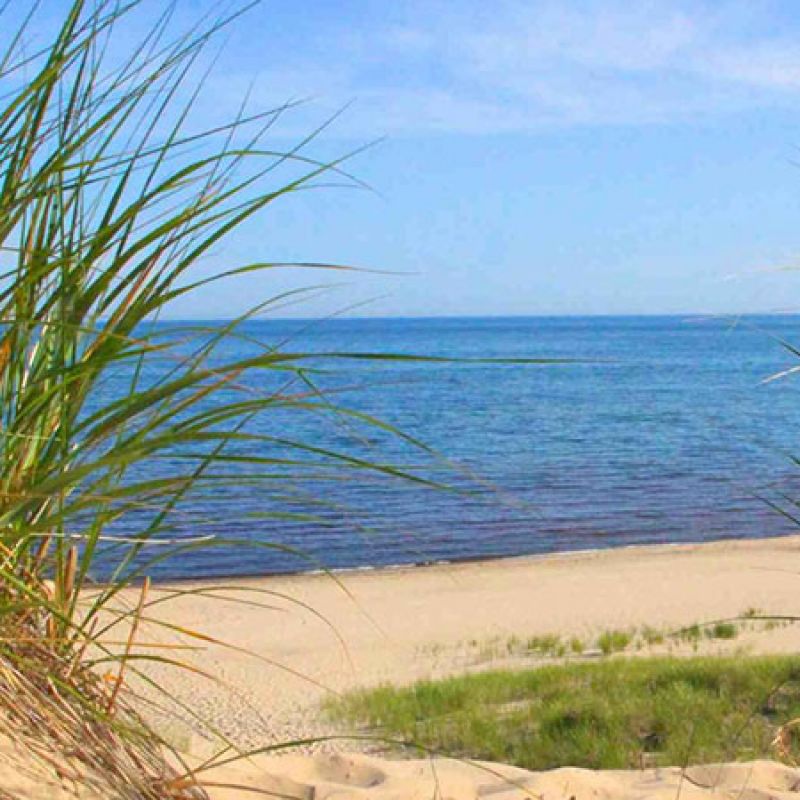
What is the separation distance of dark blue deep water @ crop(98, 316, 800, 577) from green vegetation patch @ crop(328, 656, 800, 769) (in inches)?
45.6

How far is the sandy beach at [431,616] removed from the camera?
9633 mm

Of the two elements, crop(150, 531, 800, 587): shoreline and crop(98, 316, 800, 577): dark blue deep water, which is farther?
crop(150, 531, 800, 587): shoreline

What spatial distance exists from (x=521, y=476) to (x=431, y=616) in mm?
14461

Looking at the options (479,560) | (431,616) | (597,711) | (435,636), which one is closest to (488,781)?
(597,711)

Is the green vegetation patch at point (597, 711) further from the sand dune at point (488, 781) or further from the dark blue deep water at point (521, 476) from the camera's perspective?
the dark blue deep water at point (521, 476)

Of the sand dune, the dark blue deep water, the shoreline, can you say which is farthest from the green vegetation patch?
the shoreline

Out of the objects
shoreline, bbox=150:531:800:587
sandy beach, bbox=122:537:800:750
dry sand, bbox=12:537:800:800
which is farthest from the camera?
shoreline, bbox=150:531:800:587

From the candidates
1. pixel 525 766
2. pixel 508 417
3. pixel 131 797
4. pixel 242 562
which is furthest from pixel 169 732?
pixel 508 417

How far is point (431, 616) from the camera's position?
535 inches

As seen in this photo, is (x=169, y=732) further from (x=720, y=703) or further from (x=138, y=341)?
(x=138, y=341)

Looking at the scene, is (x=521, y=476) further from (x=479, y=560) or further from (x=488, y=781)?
(x=488, y=781)

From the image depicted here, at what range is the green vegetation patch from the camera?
6.14 meters

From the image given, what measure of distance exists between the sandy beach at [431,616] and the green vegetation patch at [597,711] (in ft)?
2.09

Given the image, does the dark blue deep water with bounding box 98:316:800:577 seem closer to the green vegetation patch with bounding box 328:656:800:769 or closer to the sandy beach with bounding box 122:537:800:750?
the sandy beach with bounding box 122:537:800:750
